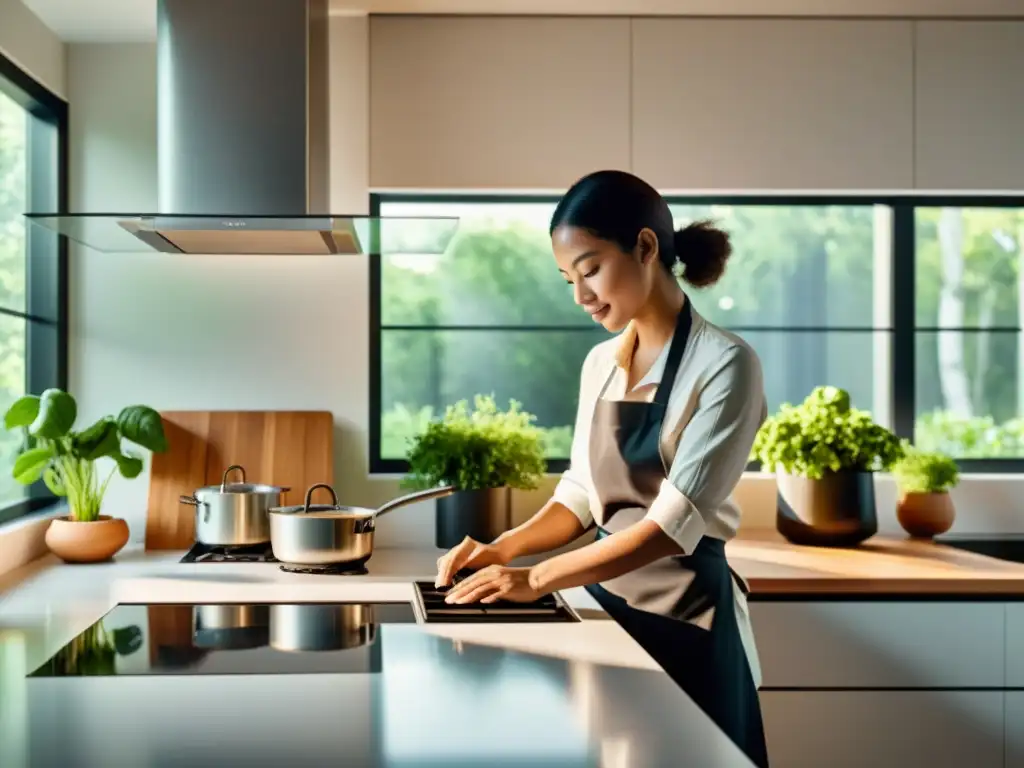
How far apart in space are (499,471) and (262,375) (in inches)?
29.9

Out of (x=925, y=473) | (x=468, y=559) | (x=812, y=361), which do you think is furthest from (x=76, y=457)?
(x=925, y=473)

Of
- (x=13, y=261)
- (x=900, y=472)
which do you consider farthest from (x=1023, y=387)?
(x=13, y=261)

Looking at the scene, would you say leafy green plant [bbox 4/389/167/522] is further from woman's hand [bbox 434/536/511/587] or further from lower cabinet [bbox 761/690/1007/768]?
lower cabinet [bbox 761/690/1007/768]

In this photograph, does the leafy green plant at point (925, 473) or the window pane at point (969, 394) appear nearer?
the leafy green plant at point (925, 473)

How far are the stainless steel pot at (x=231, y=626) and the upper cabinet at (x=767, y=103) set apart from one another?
165 centimetres

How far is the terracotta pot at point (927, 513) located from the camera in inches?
108

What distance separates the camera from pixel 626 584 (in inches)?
70.9

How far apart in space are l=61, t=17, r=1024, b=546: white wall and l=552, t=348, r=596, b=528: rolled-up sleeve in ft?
2.71

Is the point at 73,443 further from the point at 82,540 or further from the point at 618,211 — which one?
the point at 618,211

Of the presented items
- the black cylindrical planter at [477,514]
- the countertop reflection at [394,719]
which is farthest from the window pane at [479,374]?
the countertop reflection at [394,719]

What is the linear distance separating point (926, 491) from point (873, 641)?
25.7 inches

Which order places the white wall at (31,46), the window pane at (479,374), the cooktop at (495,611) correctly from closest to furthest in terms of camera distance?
the cooktop at (495,611) → the white wall at (31,46) → the window pane at (479,374)

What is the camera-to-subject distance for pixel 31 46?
2617 millimetres

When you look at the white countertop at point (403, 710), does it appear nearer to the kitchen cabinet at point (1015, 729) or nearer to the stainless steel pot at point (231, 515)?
the stainless steel pot at point (231, 515)
